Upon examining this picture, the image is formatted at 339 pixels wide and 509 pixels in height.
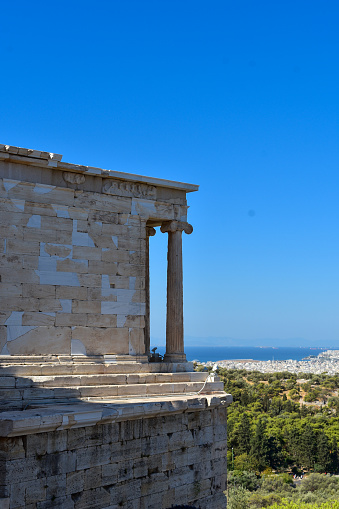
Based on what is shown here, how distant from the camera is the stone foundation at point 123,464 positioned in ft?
33.7

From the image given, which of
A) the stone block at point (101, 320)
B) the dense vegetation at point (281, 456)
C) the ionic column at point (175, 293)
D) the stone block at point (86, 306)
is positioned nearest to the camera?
the stone block at point (86, 306)

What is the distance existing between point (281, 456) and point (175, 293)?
29426mm

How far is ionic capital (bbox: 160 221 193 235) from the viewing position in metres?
16.9

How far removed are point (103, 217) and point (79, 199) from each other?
0.82 metres

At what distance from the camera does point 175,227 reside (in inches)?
664

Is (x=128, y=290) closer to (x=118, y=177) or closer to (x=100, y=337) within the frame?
(x=100, y=337)

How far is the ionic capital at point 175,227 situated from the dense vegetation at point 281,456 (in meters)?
15.7

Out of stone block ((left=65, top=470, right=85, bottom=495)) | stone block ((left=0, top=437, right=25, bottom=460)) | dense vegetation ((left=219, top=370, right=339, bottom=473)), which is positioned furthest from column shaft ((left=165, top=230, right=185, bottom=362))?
dense vegetation ((left=219, top=370, right=339, bottom=473))

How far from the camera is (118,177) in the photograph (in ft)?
52.3

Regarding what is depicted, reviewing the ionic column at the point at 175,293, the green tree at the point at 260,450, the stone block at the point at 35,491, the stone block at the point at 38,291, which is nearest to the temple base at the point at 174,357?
the ionic column at the point at 175,293

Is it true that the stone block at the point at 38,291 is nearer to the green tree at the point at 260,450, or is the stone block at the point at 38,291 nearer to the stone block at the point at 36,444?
the stone block at the point at 36,444

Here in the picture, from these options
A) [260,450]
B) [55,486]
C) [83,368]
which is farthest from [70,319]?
[260,450]

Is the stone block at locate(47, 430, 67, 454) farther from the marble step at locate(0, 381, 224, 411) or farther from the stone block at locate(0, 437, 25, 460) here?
the marble step at locate(0, 381, 224, 411)

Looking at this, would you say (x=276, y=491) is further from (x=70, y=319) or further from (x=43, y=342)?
(x=43, y=342)
